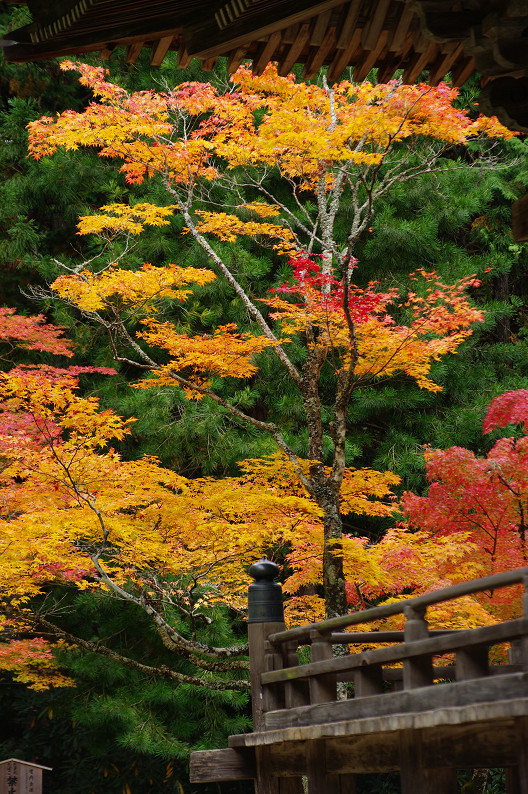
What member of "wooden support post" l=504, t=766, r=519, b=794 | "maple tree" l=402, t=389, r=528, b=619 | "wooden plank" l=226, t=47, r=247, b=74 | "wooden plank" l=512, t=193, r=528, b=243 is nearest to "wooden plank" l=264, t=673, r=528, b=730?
"wooden plank" l=512, t=193, r=528, b=243

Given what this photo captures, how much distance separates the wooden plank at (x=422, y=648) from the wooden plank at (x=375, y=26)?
6.99 feet

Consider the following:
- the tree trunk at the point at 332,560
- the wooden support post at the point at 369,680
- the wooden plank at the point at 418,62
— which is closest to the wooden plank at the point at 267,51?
the wooden plank at the point at 418,62

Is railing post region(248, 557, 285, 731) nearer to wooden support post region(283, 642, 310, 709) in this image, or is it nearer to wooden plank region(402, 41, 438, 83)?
wooden support post region(283, 642, 310, 709)

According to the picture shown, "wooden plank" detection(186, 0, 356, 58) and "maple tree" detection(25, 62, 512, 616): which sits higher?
"maple tree" detection(25, 62, 512, 616)

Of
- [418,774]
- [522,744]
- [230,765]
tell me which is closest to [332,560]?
[230,765]

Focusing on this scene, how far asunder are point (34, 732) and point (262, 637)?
8.12 metres

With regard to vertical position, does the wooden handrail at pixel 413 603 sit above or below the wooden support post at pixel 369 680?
above

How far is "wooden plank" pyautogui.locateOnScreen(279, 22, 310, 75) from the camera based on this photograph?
300 cm

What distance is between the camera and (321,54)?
3154 millimetres

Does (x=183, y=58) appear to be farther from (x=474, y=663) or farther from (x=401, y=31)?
(x=474, y=663)

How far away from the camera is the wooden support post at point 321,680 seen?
4.47 meters

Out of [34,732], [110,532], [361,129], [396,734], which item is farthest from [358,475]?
[34,732]

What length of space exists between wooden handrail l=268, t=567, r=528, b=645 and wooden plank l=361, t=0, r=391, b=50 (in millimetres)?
1916

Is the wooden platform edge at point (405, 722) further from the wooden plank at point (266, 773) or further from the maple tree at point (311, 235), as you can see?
the maple tree at point (311, 235)
